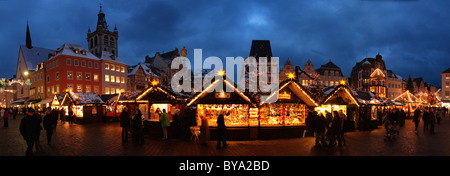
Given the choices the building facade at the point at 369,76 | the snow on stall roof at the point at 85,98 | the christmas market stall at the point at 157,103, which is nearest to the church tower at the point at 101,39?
the snow on stall roof at the point at 85,98

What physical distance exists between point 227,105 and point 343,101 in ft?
26.1

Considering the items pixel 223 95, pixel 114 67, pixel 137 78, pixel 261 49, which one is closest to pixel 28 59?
pixel 114 67

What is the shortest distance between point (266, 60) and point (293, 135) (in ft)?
151

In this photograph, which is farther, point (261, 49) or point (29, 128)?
point (261, 49)

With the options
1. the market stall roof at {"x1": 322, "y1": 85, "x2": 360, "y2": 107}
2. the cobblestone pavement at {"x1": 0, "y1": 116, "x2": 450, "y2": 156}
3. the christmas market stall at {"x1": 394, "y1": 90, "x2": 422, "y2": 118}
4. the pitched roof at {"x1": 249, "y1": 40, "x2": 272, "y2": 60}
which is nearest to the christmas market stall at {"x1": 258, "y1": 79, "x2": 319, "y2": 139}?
the cobblestone pavement at {"x1": 0, "y1": 116, "x2": 450, "y2": 156}

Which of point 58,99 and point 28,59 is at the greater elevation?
point 28,59

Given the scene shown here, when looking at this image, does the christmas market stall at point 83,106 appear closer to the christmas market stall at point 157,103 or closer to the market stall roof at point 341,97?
the christmas market stall at point 157,103

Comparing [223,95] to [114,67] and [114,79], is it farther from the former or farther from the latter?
[114,67]

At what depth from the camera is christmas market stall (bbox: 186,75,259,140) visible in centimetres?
1216

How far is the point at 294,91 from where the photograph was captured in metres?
13.1

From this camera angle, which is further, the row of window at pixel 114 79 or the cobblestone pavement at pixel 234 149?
the row of window at pixel 114 79

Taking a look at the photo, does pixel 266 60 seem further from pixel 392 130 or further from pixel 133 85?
pixel 392 130

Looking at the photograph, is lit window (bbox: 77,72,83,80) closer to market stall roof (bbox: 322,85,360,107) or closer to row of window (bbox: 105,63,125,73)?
row of window (bbox: 105,63,125,73)

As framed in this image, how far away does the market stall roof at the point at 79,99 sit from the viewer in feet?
73.5
